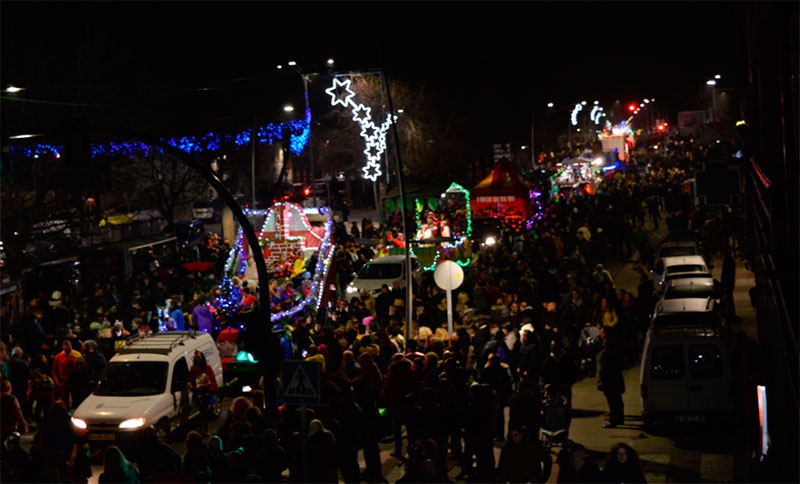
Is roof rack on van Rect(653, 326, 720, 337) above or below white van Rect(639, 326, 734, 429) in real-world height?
above

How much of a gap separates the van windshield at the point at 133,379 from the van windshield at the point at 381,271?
40.8 ft

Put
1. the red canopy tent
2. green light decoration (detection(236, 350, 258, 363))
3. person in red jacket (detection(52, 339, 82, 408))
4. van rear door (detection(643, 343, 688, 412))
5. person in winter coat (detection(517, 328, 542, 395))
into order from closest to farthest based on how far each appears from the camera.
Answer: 1. van rear door (detection(643, 343, 688, 412))
2. person in winter coat (detection(517, 328, 542, 395))
3. person in red jacket (detection(52, 339, 82, 408))
4. green light decoration (detection(236, 350, 258, 363))
5. the red canopy tent

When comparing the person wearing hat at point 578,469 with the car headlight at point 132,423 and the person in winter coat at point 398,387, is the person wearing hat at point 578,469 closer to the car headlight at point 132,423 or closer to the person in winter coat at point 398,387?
the person in winter coat at point 398,387

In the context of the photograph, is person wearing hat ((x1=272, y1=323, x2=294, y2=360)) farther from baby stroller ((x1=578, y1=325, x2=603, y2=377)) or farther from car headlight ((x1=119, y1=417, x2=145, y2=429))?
baby stroller ((x1=578, y1=325, x2=603, y2=377))

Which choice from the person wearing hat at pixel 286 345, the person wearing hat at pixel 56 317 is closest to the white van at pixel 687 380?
the person wearing hat at pixel 286 345

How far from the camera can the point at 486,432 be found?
13312mm

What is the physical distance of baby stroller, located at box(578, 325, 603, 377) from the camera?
64.6 ft

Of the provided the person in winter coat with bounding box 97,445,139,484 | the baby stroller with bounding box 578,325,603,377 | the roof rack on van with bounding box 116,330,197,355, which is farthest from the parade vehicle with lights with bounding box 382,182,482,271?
the person in winter coat with bounding box 97,445,139,484

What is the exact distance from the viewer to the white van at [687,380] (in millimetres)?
15227

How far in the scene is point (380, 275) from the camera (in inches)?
1160

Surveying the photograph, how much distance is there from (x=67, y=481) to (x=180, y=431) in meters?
4.21

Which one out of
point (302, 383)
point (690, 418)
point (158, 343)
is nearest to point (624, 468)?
point (302, 383)

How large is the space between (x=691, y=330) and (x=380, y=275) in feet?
47.0

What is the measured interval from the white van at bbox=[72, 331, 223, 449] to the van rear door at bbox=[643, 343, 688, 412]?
24.3 ft
